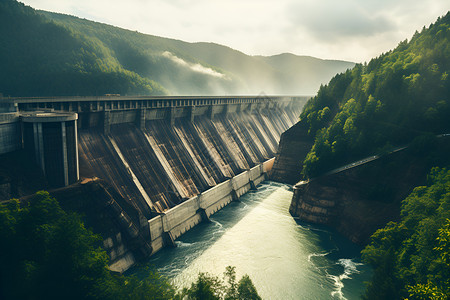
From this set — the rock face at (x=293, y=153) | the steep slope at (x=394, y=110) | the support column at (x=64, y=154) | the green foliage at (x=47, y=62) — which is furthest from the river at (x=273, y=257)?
the green foliage at (x=47, y=62)

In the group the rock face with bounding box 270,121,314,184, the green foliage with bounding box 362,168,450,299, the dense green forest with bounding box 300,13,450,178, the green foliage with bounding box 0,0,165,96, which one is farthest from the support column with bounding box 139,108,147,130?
the green foliage with bounding box 0,0,165,96

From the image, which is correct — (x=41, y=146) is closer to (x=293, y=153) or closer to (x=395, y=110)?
(x=395, y=110)

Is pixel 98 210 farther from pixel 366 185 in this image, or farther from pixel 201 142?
pixel 366 185

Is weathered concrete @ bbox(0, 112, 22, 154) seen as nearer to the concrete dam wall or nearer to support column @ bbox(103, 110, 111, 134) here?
the concrete dam wall

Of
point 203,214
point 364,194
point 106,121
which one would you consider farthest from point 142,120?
point 364,194

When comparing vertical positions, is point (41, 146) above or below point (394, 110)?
below
